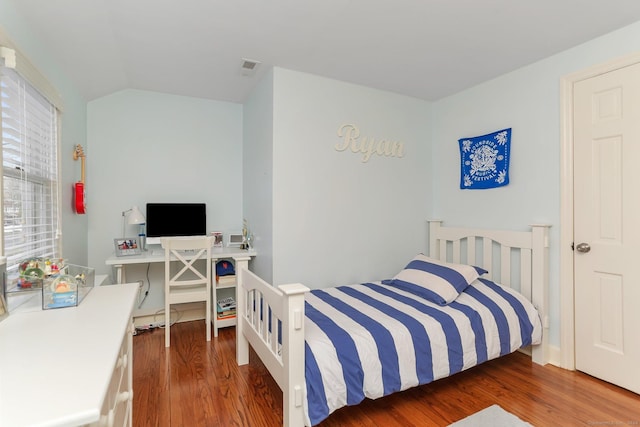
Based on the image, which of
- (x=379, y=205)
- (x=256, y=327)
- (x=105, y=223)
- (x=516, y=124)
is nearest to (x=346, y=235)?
(x=379, y=205)

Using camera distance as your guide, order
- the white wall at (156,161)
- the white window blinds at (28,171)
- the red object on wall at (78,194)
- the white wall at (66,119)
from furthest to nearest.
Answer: the white wall at (156,161) → the red object on wall at (78,194) → the white wall at (66,119) → the white window blinds at (28,171)

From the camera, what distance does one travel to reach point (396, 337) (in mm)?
1801

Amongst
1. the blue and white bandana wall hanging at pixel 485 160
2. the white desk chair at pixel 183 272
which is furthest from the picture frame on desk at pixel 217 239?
the blue and white bandana wall hanging at pixel 485 160

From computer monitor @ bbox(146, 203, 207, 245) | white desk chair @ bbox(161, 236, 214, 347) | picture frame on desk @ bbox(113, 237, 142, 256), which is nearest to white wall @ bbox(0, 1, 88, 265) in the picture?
picture frame on desk @ bbox(113, 237, 142, 256)

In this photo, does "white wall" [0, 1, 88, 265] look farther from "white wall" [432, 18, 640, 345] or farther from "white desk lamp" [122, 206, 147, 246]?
"white wall" [432, 18, 640, 345]

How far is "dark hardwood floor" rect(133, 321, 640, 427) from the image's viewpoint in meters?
1.76

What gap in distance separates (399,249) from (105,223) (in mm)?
2955

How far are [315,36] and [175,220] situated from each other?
7.23 feet

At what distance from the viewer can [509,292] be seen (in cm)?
239

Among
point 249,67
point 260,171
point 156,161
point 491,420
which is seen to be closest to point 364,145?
point 260,171

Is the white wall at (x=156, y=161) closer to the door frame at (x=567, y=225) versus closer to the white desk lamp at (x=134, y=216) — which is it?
the white desk lamp at (x=134, y=216)

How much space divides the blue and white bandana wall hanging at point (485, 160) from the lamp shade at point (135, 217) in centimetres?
314

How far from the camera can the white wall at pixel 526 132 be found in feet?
7.52

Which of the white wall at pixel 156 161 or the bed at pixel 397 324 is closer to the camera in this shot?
the bed at pixel 397 324
